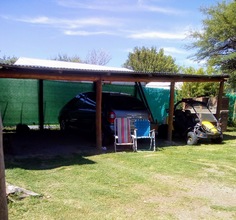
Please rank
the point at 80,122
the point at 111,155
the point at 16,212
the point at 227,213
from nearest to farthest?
the point at 16,212
the point at 227,213
the point at 111,155
the point at 80,122

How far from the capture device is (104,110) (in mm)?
9266

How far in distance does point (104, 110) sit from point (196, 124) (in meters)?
3.20

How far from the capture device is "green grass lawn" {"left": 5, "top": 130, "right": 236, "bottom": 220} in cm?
409

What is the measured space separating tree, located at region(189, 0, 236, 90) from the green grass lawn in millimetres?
10350

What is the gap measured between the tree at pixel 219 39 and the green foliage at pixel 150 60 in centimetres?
2046

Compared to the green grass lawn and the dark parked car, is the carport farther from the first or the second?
the green grass lawn

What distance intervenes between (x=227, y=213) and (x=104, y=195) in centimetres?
188

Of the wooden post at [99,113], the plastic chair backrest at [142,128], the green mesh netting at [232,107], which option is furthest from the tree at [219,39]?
the wooden post at [99,113]

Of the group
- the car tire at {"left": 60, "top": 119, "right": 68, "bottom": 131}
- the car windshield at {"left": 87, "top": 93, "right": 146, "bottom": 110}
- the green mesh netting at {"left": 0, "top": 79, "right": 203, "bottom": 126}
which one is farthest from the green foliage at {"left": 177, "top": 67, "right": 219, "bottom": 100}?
the car tire at {"left": 60, "top": 119, "right": 68, "bottom": 131}

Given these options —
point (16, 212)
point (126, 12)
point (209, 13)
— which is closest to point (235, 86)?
point (209, 13)

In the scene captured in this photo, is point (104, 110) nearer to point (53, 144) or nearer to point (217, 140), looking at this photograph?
point (53, 144)

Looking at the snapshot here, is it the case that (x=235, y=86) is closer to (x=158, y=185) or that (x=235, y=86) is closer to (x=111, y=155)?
(x=111, y=155)

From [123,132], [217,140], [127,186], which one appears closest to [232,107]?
[217,140]

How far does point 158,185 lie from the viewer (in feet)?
17.6
